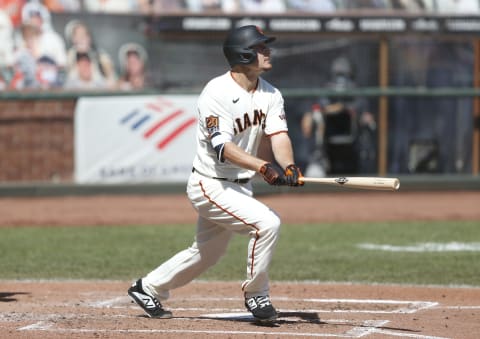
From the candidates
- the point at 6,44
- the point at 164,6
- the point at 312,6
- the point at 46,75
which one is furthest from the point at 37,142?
the point at 312,6

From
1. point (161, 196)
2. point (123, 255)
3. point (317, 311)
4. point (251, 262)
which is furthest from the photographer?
point (161, 196)

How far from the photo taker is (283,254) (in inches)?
416

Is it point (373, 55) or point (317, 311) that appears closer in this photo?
point (317, 311)

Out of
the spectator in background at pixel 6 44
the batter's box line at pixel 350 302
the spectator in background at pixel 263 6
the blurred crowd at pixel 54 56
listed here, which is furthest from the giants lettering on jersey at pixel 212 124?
the spectator in background at pixel 263 6

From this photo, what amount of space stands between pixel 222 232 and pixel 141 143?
8501 millimetres

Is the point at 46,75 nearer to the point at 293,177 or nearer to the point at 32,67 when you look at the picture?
the point at 32,67

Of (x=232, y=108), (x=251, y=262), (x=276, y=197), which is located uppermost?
(x=232, y=108)

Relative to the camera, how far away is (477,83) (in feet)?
59.2

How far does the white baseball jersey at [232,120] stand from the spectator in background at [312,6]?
→ 11.7 m

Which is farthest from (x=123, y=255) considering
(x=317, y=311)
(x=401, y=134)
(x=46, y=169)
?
(x=401, y=134)

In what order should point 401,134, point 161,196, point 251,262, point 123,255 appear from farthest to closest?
1. point 401,134
2. point 161,196
3. point 123,255
4. point 251,262

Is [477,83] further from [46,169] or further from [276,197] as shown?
[46,169]

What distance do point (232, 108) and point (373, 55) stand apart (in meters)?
12.0

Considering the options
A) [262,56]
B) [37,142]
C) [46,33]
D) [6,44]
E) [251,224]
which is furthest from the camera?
[46,33]
